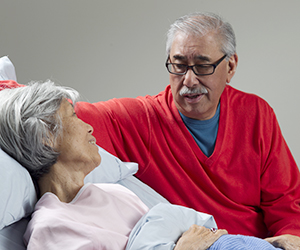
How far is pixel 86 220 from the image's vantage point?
116cm

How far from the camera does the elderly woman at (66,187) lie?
1083mm

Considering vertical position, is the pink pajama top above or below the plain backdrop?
below

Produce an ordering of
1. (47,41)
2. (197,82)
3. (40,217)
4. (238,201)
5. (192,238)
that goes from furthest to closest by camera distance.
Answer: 1. (47,41)
2. (238,201)
3. (197,82)
4. (192,238)
5. (40,217)

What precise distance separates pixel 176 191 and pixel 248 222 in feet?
1.29

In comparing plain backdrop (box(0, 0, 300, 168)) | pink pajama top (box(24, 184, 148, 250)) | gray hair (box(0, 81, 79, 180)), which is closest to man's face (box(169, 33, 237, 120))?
pink pajama top (box(24, 184, 148, 250))

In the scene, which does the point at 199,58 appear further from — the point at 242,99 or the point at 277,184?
the point at 277,184

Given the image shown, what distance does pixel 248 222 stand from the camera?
1.92 m

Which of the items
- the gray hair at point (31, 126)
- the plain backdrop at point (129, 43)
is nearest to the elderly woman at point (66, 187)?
the gray hair at point (31, 126)

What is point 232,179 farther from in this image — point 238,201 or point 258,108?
point 258,108

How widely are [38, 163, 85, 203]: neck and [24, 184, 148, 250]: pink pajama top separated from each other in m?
0.03

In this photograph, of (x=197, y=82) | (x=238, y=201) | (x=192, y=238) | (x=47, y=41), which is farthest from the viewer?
(x=47, y=41)

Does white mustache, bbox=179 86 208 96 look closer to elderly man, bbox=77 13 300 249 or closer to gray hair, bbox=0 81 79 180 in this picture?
elderly man, bbox=77 13 300 249

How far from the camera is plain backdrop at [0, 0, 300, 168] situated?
9.45 ft

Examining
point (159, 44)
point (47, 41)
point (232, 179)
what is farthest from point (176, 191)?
point (47, 41)
